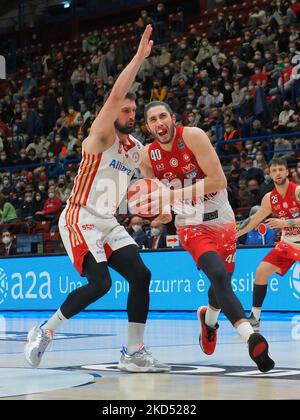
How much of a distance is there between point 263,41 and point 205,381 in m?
17.5

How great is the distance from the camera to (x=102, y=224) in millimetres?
6895

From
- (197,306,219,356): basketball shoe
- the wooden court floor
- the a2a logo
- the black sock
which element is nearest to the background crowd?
the a2a logo

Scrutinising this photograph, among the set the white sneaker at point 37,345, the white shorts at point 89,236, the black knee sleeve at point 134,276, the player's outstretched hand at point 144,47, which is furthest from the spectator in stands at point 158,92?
the white sneaker at point 37,345

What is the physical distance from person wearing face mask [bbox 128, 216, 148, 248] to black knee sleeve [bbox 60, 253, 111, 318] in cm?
995

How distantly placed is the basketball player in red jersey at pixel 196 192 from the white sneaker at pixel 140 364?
29.4 inches

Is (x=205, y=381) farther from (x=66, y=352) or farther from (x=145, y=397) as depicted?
(x=66, y=352)

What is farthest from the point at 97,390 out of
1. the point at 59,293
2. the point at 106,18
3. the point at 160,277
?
the point at 106,18

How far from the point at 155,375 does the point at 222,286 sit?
0.88 meters

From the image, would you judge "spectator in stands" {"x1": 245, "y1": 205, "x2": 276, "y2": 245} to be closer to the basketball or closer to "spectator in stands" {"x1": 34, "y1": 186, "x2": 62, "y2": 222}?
"spectator in stands" {"x1": 34, "y1": 186, "x2": 62, "y2": 222}

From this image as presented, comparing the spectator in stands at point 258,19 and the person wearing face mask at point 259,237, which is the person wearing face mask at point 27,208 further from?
the person wearing face mask at point 259,237

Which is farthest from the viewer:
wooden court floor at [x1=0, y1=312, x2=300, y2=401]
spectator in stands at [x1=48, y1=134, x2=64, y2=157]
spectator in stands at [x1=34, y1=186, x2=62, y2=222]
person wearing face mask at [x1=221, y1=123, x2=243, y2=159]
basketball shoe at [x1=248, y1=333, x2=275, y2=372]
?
spectator in stands at [x1=48, y1=134, x2=64, y2=157]

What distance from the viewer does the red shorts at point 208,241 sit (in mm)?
6929

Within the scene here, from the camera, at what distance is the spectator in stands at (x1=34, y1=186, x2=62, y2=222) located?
69.8ft

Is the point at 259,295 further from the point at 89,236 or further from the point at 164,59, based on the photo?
the point at 164,59
